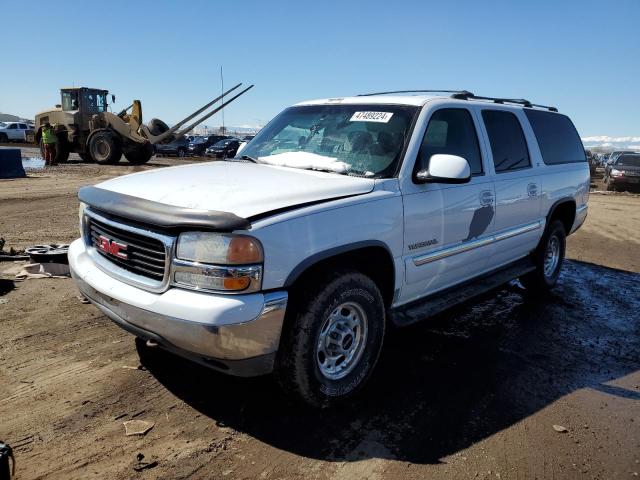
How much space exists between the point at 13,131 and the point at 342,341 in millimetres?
42740

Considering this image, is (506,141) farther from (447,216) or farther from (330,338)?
(330,338)

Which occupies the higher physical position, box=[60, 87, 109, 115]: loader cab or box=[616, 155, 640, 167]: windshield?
box=[60, 87, 109, 115]: loader cab

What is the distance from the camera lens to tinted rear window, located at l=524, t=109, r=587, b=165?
5.13 metres

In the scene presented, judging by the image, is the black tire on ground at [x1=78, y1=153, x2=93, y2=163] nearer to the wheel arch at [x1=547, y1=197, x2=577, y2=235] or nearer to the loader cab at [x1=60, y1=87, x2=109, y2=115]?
the loader cab at [x1=60, y1=87, x2=109, y2=115]

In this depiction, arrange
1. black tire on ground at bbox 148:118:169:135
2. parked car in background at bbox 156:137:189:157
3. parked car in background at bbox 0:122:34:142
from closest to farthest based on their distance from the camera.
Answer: black tire on ground at bbox 148:118:169:135 < parked car in background at bbox 156:137:189:157 < parked car in background at bbox 0:122:34:142

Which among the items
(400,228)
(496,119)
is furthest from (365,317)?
(496,119)

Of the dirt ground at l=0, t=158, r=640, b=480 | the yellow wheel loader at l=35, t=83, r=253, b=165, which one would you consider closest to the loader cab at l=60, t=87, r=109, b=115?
the yellow wheel loader at l=35, t=83, r=253, b=165

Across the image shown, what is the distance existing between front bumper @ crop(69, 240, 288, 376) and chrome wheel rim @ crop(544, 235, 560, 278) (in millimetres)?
4208

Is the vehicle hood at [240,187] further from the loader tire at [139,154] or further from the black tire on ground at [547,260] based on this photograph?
the loader tire at [139,154]

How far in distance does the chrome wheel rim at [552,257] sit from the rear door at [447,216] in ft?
5.96

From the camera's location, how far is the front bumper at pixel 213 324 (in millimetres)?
2391

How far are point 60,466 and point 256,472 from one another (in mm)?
959

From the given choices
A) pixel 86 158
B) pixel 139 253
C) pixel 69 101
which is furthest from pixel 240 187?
pixel 69 101

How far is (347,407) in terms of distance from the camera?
10.1 ft
